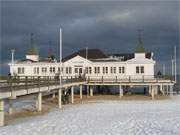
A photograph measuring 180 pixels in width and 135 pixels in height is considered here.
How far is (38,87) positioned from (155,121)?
860 centimetres

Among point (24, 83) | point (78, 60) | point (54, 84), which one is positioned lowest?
point (54, 84)

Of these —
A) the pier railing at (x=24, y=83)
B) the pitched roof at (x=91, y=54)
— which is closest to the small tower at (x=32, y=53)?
the pitched roof at (x=91, y=54)

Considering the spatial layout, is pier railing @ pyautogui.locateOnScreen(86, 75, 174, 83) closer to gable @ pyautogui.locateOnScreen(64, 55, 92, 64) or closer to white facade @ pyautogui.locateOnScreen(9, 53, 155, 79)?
white facade @ pyautogui.locateOnScreen(9, 53, 155, 79)

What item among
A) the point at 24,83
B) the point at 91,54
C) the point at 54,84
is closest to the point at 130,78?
the point at 91,54

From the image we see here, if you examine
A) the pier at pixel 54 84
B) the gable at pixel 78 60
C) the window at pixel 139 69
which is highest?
the gable at pixel 78 60

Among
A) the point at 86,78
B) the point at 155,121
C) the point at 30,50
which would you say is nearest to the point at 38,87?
the point at 155,121

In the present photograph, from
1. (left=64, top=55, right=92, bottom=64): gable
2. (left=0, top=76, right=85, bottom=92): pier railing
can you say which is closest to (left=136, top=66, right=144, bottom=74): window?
(left=64, top=55, right=92, bottom=64): gable

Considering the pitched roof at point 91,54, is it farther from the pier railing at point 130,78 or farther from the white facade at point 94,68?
the pier railing at point 130,78

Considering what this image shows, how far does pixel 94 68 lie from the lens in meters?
55.0

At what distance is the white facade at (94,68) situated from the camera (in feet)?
177

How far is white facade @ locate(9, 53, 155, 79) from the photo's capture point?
5381cm

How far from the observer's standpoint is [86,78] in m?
51.9

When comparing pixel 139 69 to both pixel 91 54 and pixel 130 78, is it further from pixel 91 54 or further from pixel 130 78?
pixel 91 54

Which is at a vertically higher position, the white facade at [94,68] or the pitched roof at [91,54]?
the pitched roof at [91,54]
